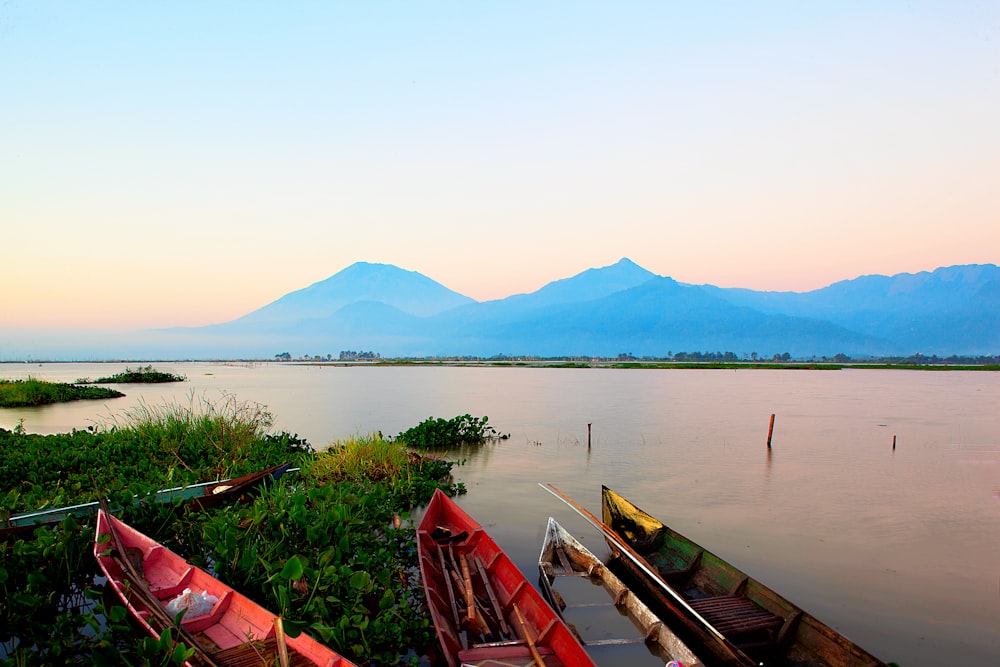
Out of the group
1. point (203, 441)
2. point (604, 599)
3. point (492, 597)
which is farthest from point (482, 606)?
point (203, 441)

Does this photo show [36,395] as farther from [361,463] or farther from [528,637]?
[528,637]

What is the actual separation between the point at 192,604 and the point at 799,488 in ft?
47.0

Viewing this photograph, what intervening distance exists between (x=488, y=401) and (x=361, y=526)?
29922mm

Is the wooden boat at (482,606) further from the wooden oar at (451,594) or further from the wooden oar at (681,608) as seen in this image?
the wooden oar at (681,608)

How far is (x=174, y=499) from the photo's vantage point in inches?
317

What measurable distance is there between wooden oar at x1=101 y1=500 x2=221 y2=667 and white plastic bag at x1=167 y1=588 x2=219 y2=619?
0.09 m

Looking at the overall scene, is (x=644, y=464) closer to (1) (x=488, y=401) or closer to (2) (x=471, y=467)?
(2) (x=471, y=467)

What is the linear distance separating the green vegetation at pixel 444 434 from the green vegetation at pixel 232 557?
666cm

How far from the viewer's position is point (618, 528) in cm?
969

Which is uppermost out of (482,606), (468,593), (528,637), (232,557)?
(232,557)

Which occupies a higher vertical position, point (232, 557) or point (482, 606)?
point (232, 557)

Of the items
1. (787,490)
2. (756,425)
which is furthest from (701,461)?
(756,425)

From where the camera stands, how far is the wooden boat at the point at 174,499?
6699mm

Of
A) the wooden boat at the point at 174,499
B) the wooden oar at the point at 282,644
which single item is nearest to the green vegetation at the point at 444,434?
the wooden boat at the point at 174,499
